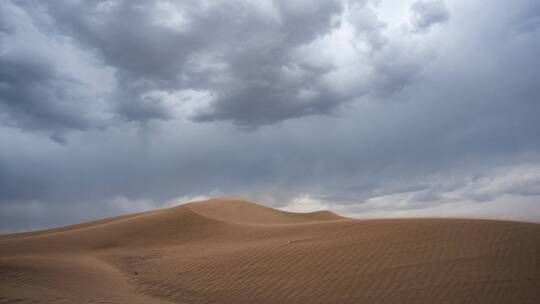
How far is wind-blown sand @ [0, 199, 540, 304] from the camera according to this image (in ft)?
35.1

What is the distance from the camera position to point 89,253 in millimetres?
24156

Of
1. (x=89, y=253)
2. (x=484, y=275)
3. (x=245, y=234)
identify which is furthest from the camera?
(x=89, y=253)

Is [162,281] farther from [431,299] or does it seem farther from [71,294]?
[431,299]

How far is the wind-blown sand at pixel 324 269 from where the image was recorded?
35.1 ft

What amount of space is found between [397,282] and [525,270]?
3.50 metres

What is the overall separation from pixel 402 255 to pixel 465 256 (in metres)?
1.92

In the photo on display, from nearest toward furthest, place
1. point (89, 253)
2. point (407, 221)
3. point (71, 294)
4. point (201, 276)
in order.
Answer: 1. point (71, 294)
2. point (201, 276)
3. point (407, 221)
4. point (89, 253)

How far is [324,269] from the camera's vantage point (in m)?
13.2

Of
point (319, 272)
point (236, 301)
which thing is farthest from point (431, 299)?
point (236, 301)

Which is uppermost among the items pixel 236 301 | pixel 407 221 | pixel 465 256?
pixel 407 221

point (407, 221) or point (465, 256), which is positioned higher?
point (407, 221)

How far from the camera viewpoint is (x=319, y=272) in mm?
12969

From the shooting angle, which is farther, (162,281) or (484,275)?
(162,281)

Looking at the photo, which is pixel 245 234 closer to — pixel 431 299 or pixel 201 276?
pixel 201 276
